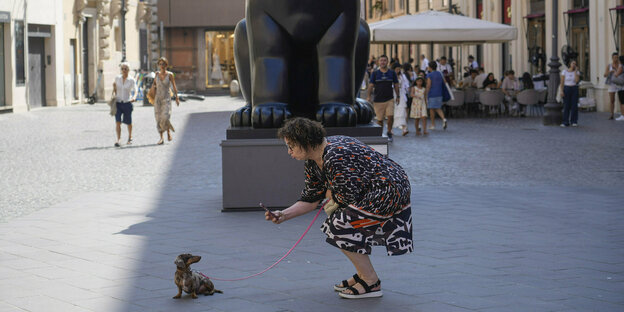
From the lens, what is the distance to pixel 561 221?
789 cm

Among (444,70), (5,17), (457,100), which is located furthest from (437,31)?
(5,17)

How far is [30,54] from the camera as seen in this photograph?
95.1ft

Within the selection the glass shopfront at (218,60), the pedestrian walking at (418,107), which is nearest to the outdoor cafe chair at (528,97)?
the pedestrian walking at (418,107)

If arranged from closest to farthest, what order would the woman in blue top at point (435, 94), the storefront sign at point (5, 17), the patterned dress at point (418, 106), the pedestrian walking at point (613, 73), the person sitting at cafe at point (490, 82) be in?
the patterned dress at point (418, 106) < the woman in blue top at point (435, 94) < the pedestrian walking at point (613, 73) < the person sitting at cafe at point (490, 82) < the storefront sign at point (5, 17)

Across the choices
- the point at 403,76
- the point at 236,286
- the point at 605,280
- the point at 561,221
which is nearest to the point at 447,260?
the point at 605,280

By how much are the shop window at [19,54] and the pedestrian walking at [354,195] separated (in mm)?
23650

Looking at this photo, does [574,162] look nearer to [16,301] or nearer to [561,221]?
[561,221]

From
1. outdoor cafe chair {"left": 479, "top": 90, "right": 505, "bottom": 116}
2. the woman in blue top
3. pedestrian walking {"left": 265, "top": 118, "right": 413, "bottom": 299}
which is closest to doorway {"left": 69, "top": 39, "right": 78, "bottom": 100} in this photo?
Result: outdoor cafe chair {"left": 479, "top": 90, "right": 505, "bottom": 116}

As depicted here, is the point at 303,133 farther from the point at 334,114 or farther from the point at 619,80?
the point at 619,80

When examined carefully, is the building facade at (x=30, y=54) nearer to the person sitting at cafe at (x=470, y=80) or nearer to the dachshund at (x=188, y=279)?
the person sitting at cafe at (x=470, y=80)

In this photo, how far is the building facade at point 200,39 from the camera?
156 ft

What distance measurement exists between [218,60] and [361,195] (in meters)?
45.0

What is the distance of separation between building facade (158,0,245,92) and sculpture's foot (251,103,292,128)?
3974 cm

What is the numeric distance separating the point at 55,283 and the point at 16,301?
0.46 m
